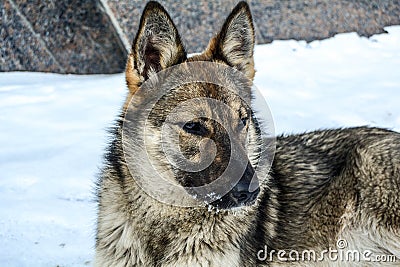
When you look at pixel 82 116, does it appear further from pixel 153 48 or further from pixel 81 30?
pixel 153 48

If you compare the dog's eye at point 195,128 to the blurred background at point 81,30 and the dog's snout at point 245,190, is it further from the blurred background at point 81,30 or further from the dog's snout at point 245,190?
the blurred background at point 81,30

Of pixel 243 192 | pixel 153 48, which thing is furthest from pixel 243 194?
pixel 153 48

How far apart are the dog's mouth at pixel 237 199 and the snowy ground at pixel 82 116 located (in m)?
1.54

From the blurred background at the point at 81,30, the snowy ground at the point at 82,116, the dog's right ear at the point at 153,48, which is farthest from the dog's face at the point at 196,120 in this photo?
the blurred background at the point at 81,30

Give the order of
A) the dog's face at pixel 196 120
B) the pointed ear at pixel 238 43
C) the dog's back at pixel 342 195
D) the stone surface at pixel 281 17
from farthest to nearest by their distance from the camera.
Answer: the stone surface at pixel 281 17, the dog's back at pixel 342 195, the pointed ear at pixel 238 43, the dog's face at pixel 196 120

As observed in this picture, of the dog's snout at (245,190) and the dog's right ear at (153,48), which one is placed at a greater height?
the dog's right ear at (153,48)

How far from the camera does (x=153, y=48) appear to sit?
149 inches

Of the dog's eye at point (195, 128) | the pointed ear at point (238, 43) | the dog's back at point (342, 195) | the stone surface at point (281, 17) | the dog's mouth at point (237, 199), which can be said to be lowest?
the stone surface at point (281, 17)

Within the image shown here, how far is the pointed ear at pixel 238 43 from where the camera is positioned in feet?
12.8

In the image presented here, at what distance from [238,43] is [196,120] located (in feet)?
2.27

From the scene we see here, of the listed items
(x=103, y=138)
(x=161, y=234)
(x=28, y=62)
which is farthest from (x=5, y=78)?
(x=161, y=234)

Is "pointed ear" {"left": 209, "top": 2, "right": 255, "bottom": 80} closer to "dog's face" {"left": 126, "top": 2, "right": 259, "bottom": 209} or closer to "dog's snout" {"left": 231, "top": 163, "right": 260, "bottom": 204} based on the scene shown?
"dog's face" {"left": 126, "top": 2, "right": 259, "bottom": 209}

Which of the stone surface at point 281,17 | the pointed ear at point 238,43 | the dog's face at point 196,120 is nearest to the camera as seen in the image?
the dog's face at point 196,120

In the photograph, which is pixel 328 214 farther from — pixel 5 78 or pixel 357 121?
pixel 5 78
